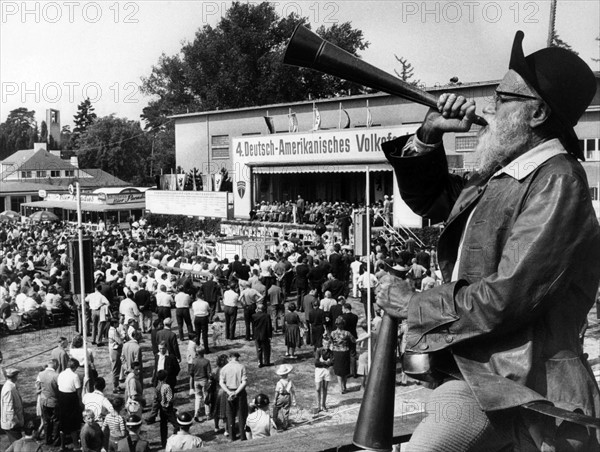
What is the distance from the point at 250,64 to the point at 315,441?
171 ft

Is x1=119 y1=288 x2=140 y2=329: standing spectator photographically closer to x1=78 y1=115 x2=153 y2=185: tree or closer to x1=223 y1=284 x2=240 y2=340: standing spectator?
x1=223 y1=284 x2=240 y2=340: standing spectator

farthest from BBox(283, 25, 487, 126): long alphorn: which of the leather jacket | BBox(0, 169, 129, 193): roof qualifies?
BBox(0, 169, 129, 193): roof

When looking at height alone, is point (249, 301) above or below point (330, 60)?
below

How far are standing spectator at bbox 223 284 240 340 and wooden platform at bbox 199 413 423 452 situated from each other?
12.4 m

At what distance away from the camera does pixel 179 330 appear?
16391 mm

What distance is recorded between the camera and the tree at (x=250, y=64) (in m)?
52.4

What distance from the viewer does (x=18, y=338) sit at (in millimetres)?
17688

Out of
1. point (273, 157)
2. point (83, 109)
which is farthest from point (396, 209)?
point (83, 109)

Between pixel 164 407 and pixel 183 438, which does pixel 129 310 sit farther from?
pixel 183 438

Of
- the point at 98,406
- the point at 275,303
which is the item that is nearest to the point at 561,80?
the point at 98,406

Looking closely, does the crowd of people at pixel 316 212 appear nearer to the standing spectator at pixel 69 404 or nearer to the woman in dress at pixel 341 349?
the woman in dress at pixel 341 349

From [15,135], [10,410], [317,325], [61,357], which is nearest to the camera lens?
[10,410]

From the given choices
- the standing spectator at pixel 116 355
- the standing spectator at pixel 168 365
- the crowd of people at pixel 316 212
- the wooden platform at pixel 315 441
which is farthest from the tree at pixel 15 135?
the wooden platform at pixel 315 441

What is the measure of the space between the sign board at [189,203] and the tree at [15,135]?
55.4 metres
